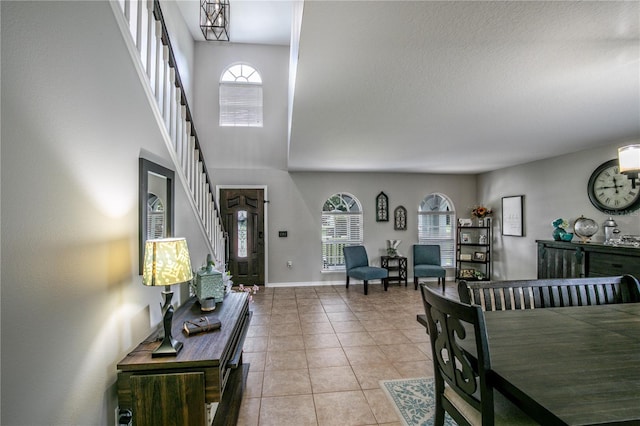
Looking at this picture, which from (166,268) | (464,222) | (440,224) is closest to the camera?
(166,268)

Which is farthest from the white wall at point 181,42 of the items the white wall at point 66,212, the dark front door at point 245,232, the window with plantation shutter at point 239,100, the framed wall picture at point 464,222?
the framed wall picture at point 464,222

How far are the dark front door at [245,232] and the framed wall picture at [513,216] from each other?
481 cm

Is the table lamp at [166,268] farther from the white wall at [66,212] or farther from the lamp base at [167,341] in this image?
the white wall at [66,212]

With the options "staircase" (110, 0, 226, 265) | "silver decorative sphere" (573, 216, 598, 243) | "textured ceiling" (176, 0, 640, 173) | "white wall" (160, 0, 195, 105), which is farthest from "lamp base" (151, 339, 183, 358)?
"silver decorative sphere" (573, 216, 598, 243)

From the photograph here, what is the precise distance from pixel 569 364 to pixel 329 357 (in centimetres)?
214

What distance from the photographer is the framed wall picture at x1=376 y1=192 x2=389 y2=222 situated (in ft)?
20.6

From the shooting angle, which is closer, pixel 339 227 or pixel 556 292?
pixel 556 292

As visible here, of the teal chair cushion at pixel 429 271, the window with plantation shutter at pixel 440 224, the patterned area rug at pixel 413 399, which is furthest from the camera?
the window with plantation shutter at pixel 440 224

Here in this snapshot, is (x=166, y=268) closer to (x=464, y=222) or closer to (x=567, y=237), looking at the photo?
(x=567, y=237)

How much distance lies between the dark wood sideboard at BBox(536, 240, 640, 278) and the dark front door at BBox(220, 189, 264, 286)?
4770 millimetres

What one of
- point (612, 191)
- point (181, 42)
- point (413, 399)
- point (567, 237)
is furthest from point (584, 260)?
point (181, 42)

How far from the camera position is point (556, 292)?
7.41 ft

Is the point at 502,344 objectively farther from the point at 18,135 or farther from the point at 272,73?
the point at 272,73

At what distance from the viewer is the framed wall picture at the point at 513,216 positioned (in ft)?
17.5
